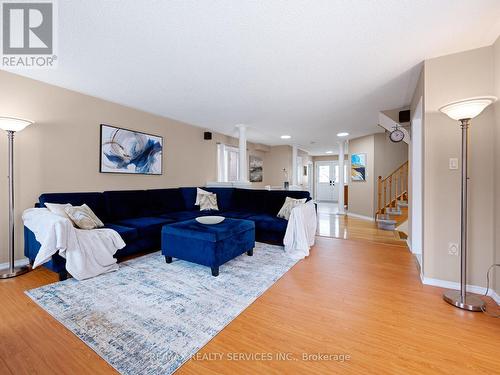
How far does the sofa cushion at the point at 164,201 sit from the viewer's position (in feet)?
13.4

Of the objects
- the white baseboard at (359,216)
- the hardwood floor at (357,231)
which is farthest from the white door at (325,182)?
the hardwood floor at (357,231)

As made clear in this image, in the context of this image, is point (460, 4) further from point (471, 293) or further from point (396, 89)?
point (471, 293)

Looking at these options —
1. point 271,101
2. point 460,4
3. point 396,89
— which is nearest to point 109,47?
point 271,101

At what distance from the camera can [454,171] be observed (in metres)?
2.30

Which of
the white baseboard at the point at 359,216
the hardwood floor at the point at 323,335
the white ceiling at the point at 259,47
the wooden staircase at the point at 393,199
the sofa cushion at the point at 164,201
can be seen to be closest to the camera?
the hardwood floor at the point at 323,335

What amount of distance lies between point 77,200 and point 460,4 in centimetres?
438

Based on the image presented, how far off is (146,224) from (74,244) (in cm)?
100

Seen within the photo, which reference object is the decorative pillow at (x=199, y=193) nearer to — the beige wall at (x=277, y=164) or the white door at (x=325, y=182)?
the beige wall at (x=277, y=164)

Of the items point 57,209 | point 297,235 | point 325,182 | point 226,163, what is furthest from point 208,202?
point 325,182

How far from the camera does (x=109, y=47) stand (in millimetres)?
2207

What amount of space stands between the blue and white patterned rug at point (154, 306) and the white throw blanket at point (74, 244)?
0.43 feet

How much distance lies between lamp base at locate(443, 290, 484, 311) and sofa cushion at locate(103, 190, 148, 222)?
405 centimetres

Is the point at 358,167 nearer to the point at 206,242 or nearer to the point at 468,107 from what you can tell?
the point at 468,107

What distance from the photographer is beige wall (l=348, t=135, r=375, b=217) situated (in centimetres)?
632
